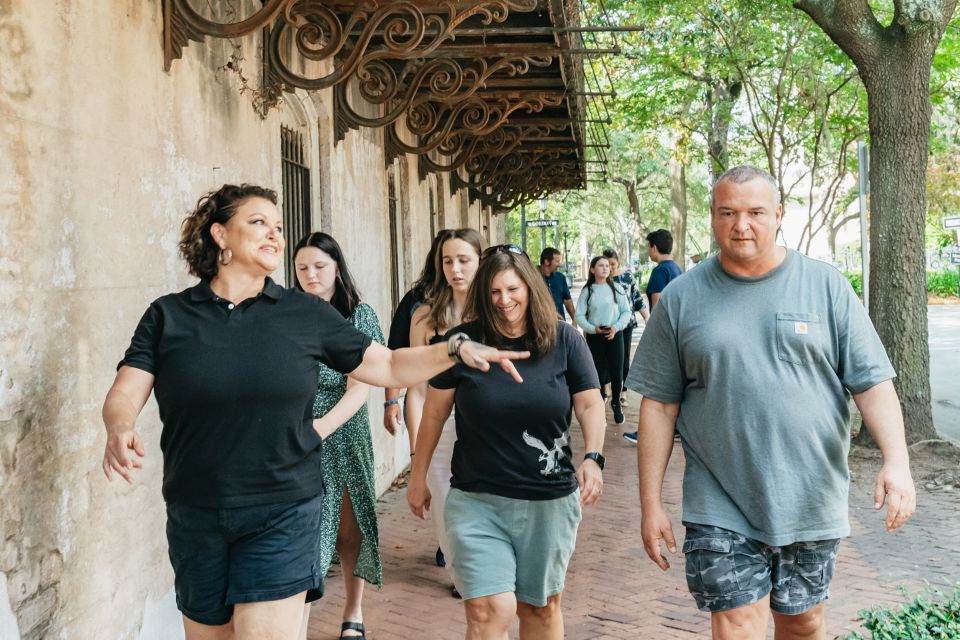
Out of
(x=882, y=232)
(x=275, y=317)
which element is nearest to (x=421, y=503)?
(x=275, y=317)

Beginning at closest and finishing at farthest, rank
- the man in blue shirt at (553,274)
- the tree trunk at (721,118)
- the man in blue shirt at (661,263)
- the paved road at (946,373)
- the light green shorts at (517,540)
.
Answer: the light green shorts at (517,540)
the man in blue shirt at (661,263)
the paved road at (946,373)
the man in blue shirt at (553,274)
the tree trunk at (721,118)

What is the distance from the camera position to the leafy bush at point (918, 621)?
3.96 m

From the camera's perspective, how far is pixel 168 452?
126 inches

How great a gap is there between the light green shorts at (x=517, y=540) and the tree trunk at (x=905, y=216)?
21.5 ft

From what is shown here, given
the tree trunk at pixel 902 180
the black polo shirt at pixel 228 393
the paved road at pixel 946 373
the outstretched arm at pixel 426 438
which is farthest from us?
the paved road at pixel 946 373

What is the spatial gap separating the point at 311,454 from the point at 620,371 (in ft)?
28.8

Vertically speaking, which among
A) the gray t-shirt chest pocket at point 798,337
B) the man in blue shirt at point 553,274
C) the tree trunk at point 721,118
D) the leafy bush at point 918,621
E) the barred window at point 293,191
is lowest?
the leafy bush at point 918,621

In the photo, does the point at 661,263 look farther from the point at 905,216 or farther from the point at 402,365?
the point at 402,365

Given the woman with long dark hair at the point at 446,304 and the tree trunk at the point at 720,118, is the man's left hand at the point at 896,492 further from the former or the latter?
the tree trunk at the point at 720,118

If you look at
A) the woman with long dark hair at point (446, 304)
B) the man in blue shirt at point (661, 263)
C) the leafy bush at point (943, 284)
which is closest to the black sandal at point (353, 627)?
the woman with long dark hair at point (446, 304)

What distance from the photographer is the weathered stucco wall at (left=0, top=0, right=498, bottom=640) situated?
3.46m

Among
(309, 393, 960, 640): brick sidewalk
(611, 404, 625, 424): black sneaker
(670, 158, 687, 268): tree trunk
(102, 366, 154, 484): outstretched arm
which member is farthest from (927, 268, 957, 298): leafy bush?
(102, 366, 154, 484): outstretched arm

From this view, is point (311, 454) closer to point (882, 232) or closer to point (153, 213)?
point (153, 213)

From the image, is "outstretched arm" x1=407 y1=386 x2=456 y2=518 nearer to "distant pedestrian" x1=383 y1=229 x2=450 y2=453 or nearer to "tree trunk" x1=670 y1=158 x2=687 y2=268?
"distant pedestrian" x1=383 y1=229 x2=450 y2=453
